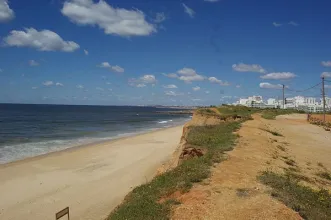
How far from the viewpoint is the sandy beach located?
15.0 m

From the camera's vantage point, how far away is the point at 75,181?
19750 mm

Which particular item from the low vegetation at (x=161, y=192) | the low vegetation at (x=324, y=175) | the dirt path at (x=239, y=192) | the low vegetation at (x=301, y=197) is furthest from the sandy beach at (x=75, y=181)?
the low vegetation at (x=324, y=175)

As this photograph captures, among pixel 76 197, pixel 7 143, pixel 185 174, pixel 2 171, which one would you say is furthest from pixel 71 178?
pixel 7 143

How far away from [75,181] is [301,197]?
46.5 feet

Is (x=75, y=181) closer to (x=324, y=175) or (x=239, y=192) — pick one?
(x=239, y=192)

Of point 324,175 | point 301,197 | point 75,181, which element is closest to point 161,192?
point 301,197

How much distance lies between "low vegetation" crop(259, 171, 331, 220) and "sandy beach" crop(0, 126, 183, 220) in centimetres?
740

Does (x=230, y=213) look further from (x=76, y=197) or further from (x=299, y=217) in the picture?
(x=76, y=197)

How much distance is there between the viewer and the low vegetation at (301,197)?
27.7 ft

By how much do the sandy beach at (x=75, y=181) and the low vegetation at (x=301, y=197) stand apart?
740 centimetres

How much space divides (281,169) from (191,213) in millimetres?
7169

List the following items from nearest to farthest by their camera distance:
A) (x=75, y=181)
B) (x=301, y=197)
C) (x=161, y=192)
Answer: (x=301, y=197) < (x=161, y=192) < (x=75, y=181)

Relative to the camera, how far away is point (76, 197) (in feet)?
54.2

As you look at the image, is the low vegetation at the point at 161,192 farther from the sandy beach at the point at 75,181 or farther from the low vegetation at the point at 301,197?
the sandy beach at the point at 75,181
